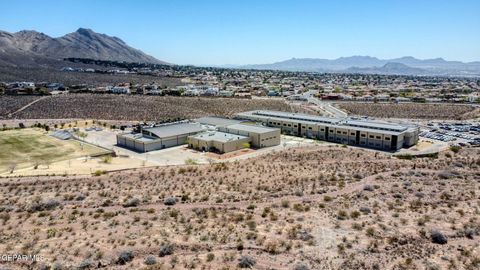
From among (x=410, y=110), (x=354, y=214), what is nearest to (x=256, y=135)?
(x=354, y=214)

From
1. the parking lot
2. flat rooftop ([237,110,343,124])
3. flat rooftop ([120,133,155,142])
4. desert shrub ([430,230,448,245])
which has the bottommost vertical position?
the parking lot

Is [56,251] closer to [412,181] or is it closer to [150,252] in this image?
[150,252]

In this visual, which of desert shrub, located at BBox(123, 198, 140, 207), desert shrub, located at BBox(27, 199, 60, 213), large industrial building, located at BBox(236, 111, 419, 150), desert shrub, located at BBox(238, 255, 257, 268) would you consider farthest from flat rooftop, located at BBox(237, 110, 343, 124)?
desert shrub, located at BBox(238, 255, 257, 268)

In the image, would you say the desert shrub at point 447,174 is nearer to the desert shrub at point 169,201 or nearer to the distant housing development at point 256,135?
the desert shrub at point 169,201

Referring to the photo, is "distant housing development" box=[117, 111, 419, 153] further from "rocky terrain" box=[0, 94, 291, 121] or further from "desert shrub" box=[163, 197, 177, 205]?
"desert shrub" box=[163, 197, 177, 205]

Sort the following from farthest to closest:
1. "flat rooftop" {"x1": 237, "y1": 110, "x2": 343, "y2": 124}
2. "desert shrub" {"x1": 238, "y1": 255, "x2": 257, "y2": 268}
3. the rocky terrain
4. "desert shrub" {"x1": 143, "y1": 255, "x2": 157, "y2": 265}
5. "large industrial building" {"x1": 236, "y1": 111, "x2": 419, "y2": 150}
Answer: the rocky terrain, "flat rooftop" {"x1": 237, "y1": 110, "x2": 343, "y2": 124}, "large industrial building" {"x1": 236, "y1": 111, "x2": 419, "y2": 150}, "desert shrub" {"x1": 143, "y1": 255, "x2": 157, "y2": 265}, "desert shrub" {"x1": 238, "y1": 255, "x2": 257, "y2": 268}

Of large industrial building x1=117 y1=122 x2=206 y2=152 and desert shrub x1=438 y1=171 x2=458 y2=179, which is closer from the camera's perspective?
desert shrub x1=438 y1=171 x2=458 y2=179

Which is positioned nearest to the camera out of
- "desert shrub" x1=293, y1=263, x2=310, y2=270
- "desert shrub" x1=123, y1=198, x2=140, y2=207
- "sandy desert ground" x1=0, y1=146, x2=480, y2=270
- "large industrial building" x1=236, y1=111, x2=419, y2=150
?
"desert shrub" x1=293, y1=263, x2=310, y2=270

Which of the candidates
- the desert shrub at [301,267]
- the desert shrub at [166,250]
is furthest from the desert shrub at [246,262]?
the desert shrub at [166,250]

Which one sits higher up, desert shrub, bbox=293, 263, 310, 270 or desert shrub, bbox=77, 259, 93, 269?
desert shrub, bbox=77, 259, 93, 269
